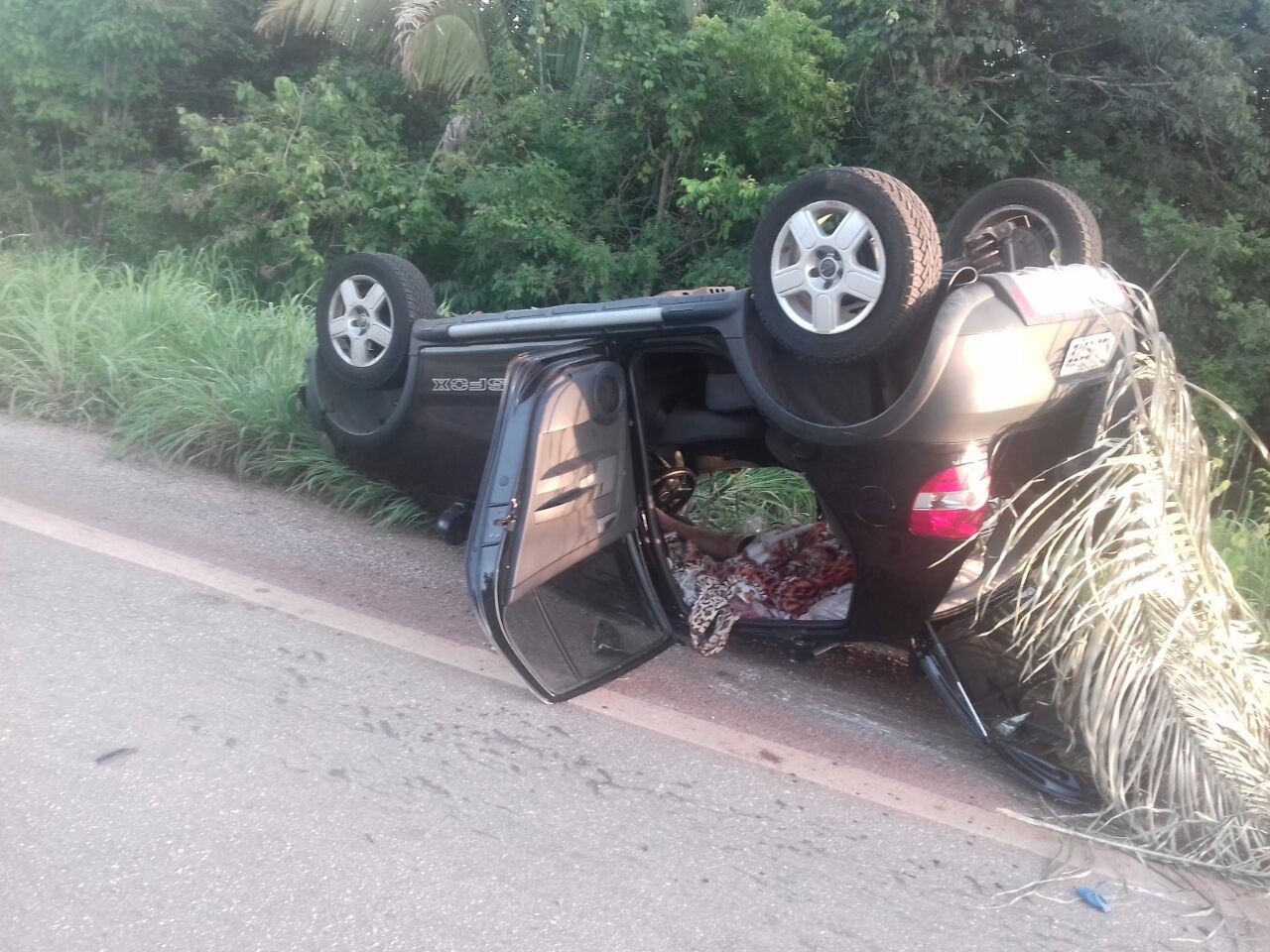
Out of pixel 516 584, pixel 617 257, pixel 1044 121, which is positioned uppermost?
pixel 1044 121

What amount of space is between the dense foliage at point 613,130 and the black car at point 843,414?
5.31 m

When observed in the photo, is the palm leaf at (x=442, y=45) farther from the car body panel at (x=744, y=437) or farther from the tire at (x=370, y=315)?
the car body panel at (x=744, y=437)

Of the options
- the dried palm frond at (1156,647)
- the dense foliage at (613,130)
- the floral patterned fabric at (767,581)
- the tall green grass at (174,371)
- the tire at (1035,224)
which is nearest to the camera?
the dried palm frond at (1156,647)

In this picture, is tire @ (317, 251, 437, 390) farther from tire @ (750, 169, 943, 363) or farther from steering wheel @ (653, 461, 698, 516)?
tire @ (750, 169, 943, 363)

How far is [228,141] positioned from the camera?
38.7 ft

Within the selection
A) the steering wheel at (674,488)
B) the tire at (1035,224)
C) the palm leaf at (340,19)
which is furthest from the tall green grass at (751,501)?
the palm leaf at (340,19)

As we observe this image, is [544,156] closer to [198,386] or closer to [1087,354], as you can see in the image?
[198,386]

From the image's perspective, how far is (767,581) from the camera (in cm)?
500

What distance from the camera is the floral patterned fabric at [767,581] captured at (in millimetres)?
4742

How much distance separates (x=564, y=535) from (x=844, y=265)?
1.32 m

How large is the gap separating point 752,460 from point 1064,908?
92.8 inches

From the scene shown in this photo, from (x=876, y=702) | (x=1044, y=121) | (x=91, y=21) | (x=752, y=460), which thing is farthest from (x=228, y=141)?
(x=876, y=702)

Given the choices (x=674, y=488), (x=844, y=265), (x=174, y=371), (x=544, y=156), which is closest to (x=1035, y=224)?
(x=844, y=265)

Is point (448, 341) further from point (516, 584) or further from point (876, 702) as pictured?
point (876, 702)
